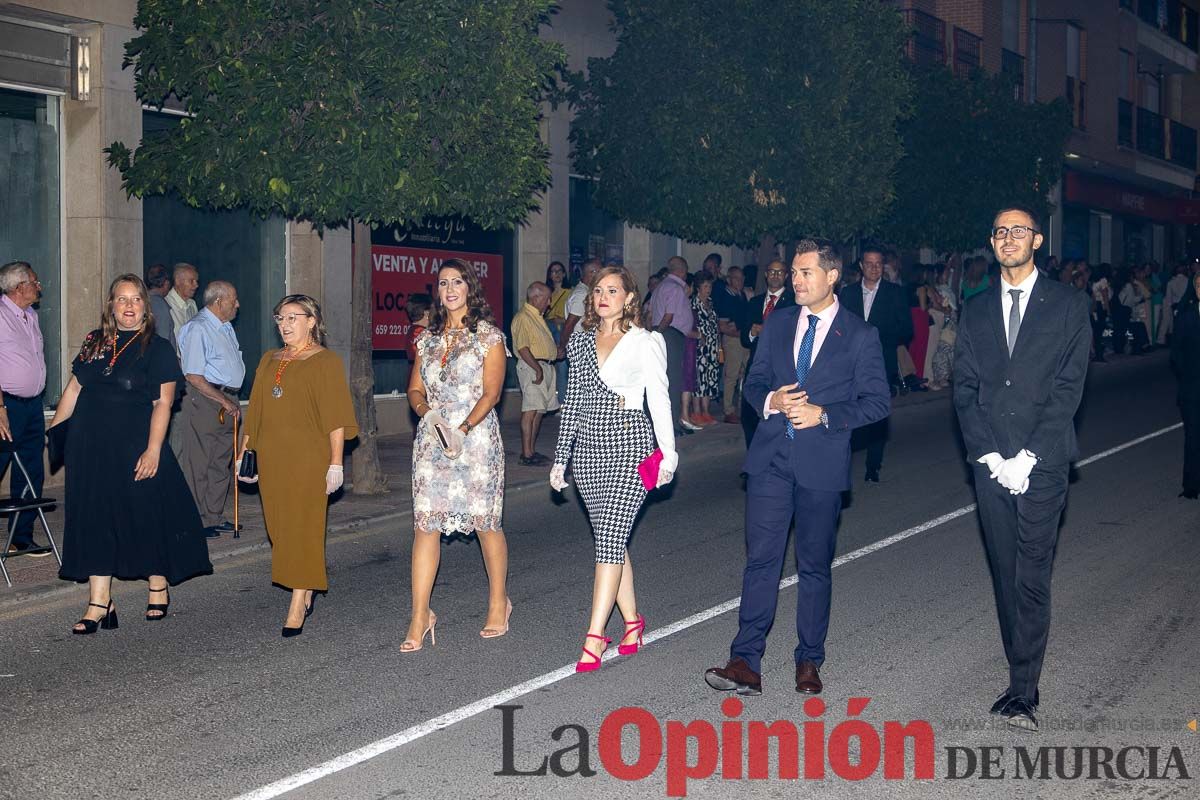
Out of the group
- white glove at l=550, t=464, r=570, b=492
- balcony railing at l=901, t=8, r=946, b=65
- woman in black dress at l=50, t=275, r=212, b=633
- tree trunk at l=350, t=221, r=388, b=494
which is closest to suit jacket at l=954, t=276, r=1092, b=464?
Answer: white glove at l=550, t=464, r=570, b=492

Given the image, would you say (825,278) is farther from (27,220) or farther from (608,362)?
(27,220)

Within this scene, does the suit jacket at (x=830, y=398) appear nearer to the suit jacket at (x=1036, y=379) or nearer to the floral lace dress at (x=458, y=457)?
the suit jacket at (x=1036, y=379)

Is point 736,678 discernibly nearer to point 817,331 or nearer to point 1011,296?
point 817,331

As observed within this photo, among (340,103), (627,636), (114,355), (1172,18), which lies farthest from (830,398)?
(1172,18)

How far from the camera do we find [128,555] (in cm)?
792

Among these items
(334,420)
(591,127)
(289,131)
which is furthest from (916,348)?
(334,420)

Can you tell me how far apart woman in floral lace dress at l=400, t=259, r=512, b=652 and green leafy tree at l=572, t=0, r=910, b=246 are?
12537 millimetres

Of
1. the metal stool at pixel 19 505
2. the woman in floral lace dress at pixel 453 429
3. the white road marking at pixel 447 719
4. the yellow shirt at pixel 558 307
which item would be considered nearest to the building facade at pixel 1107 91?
the yellow shirt at pixel 558 307

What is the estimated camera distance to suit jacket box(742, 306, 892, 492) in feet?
21.5

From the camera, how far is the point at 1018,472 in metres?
5.97

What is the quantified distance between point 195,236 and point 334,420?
27.5 feet

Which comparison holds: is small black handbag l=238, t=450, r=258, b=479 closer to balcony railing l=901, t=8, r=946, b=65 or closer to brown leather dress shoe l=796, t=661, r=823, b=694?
brown leather dress shoe l=796, t=661, r=823, b=694

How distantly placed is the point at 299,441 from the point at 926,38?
29.6 meters

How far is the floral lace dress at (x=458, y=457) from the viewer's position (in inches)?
295
